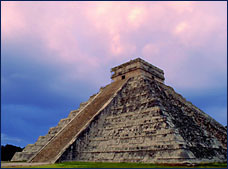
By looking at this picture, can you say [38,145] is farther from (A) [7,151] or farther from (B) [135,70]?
(B) [135,70]

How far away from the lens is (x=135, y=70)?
22641 mm

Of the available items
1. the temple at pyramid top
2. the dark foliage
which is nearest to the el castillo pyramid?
the temple at pyramid top

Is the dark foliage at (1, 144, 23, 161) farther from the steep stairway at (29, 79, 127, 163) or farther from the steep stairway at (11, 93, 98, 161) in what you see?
the steep stairway at (29, 79, 127, 163)

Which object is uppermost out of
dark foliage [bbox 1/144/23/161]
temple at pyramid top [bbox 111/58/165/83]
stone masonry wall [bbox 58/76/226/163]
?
temple at pyramid top [bbox 111/58/165/83]

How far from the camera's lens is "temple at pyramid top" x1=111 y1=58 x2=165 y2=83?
22.6 metres

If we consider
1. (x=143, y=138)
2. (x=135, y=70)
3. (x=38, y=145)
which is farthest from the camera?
(x=135, y=70)

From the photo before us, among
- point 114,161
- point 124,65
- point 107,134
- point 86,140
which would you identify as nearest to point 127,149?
point 114,161

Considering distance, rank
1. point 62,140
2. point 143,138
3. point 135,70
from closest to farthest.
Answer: point 143,138
point 62,140
point 135,70

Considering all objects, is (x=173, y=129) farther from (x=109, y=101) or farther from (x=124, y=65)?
(x=124, y=65)

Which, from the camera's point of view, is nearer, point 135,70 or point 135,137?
point 135,137

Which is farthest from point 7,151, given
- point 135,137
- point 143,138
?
point 143,138

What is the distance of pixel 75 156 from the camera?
43.9 ft

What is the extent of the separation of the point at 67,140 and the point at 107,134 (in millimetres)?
2954

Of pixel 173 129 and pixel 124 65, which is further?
pixel 124 65
